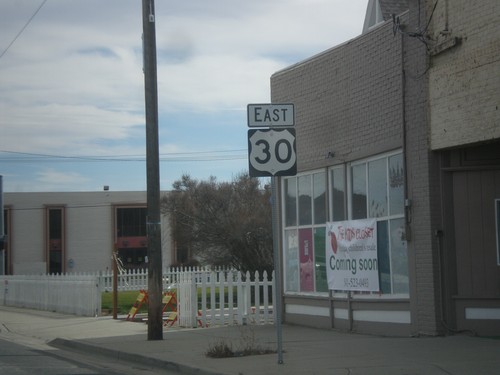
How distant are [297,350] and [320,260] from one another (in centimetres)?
451

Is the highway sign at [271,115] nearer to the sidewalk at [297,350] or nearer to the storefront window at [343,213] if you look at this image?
the sidewalk at [297,350]

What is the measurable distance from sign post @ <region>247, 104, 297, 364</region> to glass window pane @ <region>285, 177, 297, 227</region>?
6.96 m

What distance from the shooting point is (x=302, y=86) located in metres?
17.1

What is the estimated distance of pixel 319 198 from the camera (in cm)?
1688

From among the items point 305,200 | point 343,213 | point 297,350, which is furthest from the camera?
point 305,200

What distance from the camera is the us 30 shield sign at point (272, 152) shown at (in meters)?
10.6

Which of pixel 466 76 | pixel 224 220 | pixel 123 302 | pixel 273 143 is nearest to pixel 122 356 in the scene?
pixel 273 143

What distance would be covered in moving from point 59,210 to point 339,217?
5224 centimetres

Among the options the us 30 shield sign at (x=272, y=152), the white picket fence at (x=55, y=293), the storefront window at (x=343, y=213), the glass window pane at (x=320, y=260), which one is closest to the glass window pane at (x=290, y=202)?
the storefront window at (x=343, y=213)

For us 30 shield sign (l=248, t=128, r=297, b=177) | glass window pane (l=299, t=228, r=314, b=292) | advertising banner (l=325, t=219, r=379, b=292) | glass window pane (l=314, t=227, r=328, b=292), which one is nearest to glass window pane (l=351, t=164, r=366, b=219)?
advertising banner (l=325, t=219, r=379, b=292)

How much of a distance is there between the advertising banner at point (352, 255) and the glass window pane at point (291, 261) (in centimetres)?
137

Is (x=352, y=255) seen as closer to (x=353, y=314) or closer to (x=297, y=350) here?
(x=353, y=314)

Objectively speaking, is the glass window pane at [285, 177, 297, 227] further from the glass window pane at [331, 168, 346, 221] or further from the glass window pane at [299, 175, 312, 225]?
the glass window pane at [331, 168, 346, 221]

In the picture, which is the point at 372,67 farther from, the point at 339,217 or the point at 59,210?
the point at 59,210
